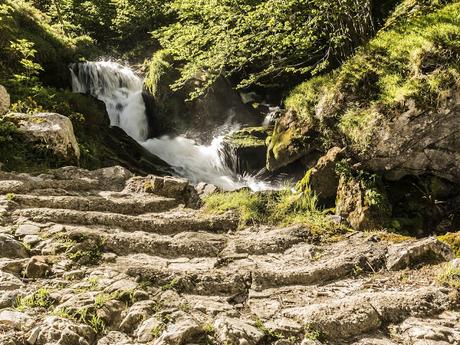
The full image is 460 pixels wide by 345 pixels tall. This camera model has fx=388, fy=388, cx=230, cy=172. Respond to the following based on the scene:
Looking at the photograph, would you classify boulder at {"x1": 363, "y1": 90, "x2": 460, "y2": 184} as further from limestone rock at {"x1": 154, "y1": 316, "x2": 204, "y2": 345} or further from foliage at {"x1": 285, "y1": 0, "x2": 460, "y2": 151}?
limestone rock at {"x1": 154, "y1": 316, "x2": 204, "y2": 345}

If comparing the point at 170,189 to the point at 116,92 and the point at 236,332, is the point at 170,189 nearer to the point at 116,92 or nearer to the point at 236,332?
the point at 236,332

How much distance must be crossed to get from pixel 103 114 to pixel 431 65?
10532 millimetres

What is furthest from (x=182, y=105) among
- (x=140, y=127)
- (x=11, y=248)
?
(x=11, y=248)

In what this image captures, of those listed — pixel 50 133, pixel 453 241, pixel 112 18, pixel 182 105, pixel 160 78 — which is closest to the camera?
pixel 453 241

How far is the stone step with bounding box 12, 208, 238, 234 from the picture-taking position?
18.6 ft

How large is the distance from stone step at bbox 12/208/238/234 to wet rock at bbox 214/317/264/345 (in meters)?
2.95

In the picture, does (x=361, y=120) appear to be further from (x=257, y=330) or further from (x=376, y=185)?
(x=257, y=330)

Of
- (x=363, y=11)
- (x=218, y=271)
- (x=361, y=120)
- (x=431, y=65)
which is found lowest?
(x=218, y=271)

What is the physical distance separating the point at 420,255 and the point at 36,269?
458cm

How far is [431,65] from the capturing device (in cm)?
764

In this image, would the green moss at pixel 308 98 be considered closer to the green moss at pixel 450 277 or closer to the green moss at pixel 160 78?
the green moss at pixel 450 277

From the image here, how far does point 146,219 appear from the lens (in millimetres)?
6359

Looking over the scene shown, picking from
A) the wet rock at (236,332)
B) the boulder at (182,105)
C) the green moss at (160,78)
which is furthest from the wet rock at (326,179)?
the green moss at (160,78)

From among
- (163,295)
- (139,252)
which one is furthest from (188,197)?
(163,295)
